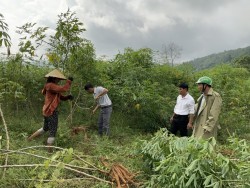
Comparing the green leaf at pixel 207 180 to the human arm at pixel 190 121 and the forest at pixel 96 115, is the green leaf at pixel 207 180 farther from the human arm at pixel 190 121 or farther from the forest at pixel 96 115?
the human arm at pixel 190 121

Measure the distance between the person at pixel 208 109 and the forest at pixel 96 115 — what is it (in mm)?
332

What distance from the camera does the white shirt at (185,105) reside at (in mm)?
5969

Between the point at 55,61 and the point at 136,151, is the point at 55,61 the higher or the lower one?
the higher one

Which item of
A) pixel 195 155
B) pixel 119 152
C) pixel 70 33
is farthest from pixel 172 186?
pixel 70 33

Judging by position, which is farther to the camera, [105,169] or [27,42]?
[27,42]

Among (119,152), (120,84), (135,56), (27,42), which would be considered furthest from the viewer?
(135,56)

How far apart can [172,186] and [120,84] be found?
5484mm

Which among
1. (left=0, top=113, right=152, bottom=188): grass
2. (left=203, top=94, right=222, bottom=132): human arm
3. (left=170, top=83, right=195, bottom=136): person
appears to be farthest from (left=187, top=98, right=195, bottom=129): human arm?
(left=0, top=113, right=152, bottom=188): grass

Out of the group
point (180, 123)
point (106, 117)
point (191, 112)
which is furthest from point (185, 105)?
point (106, 117)

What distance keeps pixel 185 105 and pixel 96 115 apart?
2.95 metres

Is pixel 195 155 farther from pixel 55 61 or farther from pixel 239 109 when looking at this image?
pixel 239 109

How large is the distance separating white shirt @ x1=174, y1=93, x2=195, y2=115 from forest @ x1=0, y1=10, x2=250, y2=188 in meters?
0.82

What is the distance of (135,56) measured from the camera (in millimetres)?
8773

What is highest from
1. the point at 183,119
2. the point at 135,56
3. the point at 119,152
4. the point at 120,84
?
the point at 135,56
